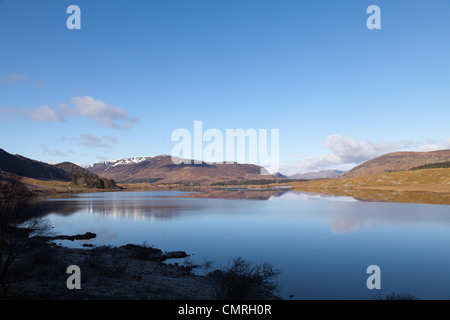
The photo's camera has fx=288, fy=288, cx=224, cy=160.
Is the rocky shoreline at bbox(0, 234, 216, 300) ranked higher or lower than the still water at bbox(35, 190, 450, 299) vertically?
higher

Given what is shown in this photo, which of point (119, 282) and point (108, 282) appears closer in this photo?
point (108, 282)

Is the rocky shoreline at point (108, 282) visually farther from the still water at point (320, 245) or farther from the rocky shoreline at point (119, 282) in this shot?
the still water at point (320, 245)

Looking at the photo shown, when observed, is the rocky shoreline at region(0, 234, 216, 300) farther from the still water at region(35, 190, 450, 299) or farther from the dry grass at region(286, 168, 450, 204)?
the dry grass at region(286, 168, 450, 204)

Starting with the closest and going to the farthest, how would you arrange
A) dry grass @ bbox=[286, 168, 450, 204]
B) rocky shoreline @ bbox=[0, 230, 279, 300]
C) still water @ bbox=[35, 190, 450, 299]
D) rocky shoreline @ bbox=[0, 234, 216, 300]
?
rocky shoreline @ bbox=[0, 230, 279, 300] → rocky shoreline @ bbox=[0, 234, 216, 300] → still water @ bbox=[35, 190, 450, 299] → dry grass @ bbox=[286, 168, 450, 204]

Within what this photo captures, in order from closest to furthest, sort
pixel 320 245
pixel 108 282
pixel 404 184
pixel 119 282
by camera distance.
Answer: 1. pixel 108 282
2. pixel 119 282
3. pixel 320 245
4. pixel 404 184

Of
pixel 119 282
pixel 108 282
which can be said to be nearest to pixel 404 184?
pixel 119 282

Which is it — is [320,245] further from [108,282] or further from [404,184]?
[404,184]

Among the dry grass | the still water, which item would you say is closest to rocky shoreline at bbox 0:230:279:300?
the still water

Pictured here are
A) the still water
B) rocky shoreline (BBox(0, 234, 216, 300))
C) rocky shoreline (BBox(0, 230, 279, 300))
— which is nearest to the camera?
rocky shoreline (BBox(0, 230, 279, 300))

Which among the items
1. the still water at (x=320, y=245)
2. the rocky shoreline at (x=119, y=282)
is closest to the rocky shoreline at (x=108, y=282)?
the rocky shoreline at (x=119, y=282)
